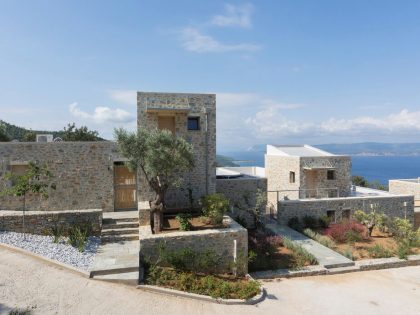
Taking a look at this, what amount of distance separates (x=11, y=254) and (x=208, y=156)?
998 cm

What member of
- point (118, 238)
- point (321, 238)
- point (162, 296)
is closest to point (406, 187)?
point (321, 238)

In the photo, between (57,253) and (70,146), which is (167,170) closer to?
(57,253)

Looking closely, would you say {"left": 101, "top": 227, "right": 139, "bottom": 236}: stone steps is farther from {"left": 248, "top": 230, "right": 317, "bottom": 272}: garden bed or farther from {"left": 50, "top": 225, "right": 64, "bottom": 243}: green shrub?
{"left": 248, "top": 230, "right": 317, "bottom": 272}: garden bed

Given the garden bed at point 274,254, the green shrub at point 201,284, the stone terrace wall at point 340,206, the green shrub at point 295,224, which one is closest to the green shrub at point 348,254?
the garden bed at point 274,254

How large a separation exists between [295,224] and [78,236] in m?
12.1

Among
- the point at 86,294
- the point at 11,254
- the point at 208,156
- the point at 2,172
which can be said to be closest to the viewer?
the point at 86,294

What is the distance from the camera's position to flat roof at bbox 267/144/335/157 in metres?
24.9

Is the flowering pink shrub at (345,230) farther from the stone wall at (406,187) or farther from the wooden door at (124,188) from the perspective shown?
the wooden door at (124,188)

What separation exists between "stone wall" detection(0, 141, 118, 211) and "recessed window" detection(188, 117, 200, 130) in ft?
13.9

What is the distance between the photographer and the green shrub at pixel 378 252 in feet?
49.3

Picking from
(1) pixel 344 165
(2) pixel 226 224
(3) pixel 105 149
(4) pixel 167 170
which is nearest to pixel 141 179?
(3) pixel 105 149

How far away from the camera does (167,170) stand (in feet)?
43.5

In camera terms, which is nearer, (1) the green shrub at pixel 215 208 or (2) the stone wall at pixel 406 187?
(1) the green shrub at pixel 215 208

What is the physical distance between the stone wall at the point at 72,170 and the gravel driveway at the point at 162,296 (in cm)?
521
